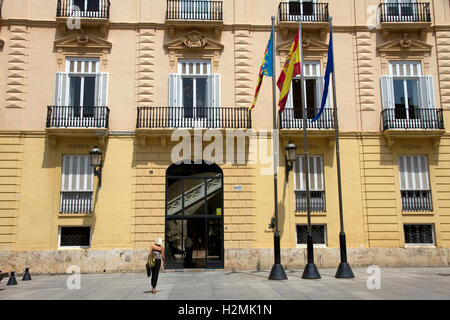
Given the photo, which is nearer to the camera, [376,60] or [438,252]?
[438,252]

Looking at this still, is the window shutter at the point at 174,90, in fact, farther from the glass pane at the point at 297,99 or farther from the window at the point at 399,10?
the window at the point at 399,10

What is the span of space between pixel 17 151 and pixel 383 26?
16954mm

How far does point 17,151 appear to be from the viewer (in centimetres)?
1692

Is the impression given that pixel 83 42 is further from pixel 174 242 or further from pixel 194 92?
pixel 174 242

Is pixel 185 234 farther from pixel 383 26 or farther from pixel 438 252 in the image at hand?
pixel 383 26

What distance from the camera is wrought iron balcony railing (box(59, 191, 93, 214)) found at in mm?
16812

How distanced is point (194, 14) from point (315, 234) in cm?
1112

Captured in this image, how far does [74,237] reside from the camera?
16.8m

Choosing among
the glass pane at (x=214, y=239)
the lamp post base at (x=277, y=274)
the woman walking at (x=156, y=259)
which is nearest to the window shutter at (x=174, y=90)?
the glass pane at (x=214, y=239)

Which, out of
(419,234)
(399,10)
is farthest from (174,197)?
(399,10)

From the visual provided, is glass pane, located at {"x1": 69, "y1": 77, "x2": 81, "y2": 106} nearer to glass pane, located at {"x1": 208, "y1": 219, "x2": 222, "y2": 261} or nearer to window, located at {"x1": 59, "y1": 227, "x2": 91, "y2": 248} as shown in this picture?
window, located at {"x1": 59, "y1": 227, "x2": 91, "y2": 248}

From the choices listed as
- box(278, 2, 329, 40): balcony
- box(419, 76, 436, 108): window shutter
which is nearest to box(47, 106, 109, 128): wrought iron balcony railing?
box(278, 2, 329, 40): balcony

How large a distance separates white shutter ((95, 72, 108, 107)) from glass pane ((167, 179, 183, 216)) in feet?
14.4
